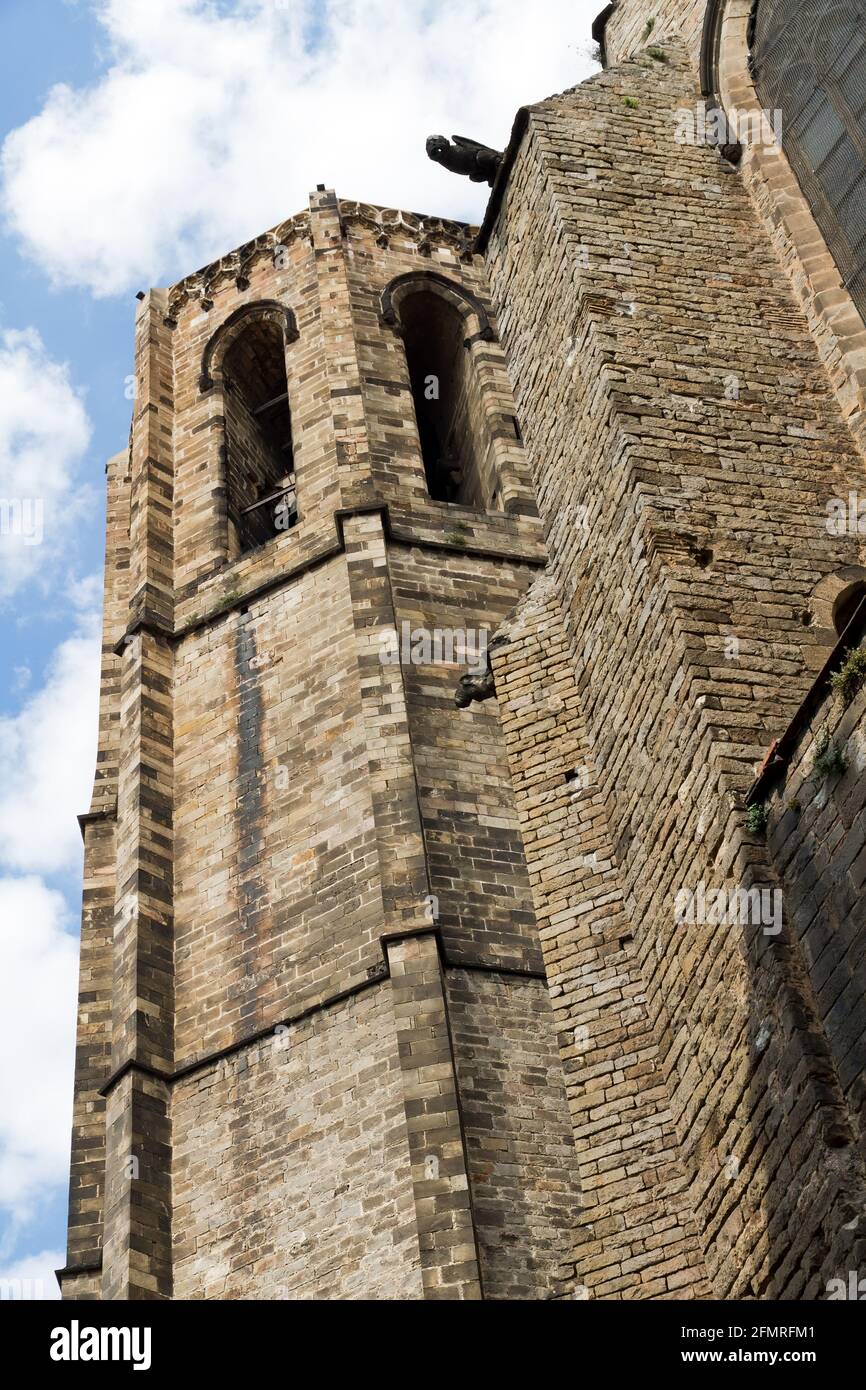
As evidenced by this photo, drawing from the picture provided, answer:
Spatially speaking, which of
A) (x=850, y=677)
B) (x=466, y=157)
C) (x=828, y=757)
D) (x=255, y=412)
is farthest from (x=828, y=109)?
(x=255, y=412)

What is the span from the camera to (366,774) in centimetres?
1390

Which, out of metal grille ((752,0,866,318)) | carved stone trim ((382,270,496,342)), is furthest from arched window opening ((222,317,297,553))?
metal grille ((752,0,866,318))

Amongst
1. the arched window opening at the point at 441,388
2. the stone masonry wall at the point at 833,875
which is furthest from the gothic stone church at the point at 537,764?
the arched window opening at the point at 441,388

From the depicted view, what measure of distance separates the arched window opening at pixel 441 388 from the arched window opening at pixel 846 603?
9931 millimetres

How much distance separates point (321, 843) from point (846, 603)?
224 inches

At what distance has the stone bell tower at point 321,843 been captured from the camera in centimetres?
1188

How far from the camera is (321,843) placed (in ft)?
45.5

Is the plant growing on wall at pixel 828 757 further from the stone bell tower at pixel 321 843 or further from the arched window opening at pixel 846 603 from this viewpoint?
the stone bell tower at pixel 321 843

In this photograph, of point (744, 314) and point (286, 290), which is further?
point (286, 290)

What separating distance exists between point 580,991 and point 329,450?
8.82 m

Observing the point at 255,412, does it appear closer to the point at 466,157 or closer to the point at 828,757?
the point at 466,157
